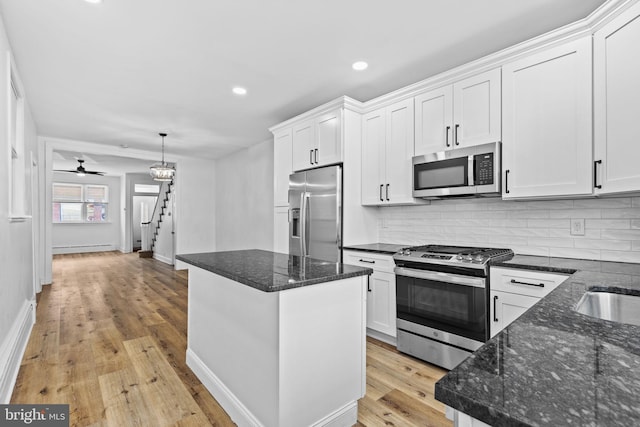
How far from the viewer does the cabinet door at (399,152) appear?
315cm

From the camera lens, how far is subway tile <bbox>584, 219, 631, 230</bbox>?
2.25 m

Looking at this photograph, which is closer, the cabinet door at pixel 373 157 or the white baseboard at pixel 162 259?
the cabinet door at pixel 373 157

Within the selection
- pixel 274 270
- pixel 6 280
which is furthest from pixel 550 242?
pixel 6 280

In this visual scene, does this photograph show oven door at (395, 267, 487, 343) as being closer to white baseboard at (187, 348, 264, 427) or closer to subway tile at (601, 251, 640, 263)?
subway tile at (601, 251, 640, 263)

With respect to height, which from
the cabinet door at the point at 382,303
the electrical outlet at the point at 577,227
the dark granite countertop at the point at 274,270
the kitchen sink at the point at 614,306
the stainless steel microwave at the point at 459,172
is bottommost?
the cabinet door at the point at 382,303

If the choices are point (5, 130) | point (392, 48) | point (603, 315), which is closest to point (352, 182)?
point (392, 48)

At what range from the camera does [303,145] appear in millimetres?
3889

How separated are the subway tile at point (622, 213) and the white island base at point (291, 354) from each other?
6.32 feet

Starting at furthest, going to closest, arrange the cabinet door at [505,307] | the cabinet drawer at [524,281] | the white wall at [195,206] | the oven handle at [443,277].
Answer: the white wall at [195,206], the oven handle at [443,277], the cabinet door at [505,307], the cabinet drawer at [524,281]

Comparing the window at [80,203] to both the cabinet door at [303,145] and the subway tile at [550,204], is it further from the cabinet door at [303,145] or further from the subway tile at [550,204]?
the subway tile at [550,204]

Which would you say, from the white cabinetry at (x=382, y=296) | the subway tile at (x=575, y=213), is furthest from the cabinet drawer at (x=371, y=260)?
the subway tile at (x=575, y=213)

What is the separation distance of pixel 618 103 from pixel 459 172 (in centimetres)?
106

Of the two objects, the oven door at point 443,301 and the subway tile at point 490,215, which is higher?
the subway tile at point 490,215

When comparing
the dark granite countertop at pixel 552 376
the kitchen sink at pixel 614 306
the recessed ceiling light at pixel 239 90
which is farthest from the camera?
the recessed ceiling light at pixel 239 90
